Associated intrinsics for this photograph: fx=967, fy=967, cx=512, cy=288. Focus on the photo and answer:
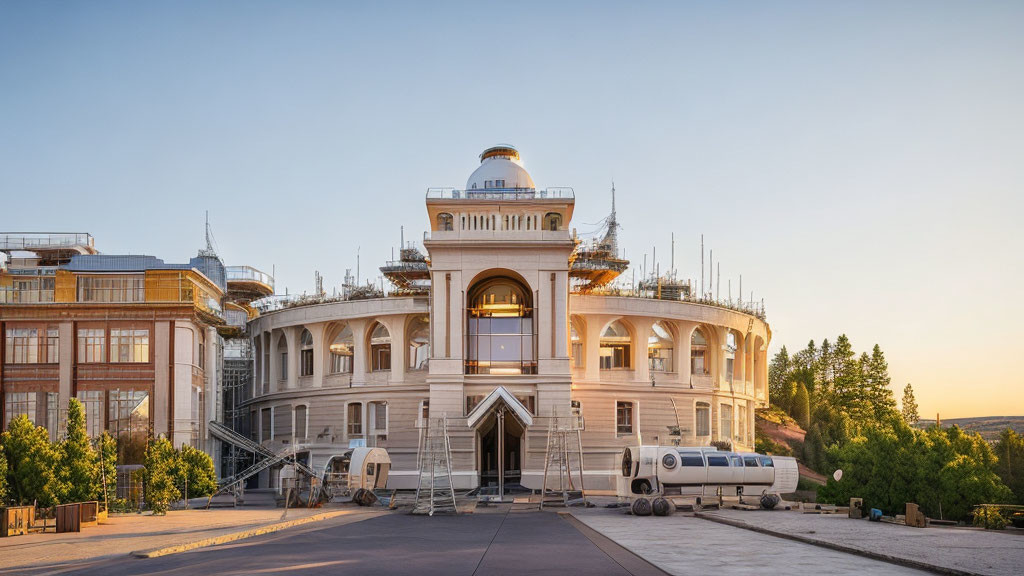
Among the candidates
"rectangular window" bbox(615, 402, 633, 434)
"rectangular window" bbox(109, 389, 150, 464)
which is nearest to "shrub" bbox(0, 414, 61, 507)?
"rectangular window" bbox(109, 389, 150, 464)

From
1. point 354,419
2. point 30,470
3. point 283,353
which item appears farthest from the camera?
point 283,353

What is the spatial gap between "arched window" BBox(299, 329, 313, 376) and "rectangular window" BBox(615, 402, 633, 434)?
2669 cm

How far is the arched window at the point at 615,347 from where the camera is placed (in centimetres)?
7788

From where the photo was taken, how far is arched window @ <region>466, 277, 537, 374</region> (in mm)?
67750

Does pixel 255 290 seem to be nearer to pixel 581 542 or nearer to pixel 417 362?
pixel 417 362

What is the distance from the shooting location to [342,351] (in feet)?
269

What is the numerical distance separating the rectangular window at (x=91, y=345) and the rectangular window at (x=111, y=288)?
2186 mm

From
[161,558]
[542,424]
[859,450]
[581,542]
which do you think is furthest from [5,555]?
[859,450]

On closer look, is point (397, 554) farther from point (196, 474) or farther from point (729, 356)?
point (729, 356)

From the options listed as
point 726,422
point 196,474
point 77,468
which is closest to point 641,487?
point 196,474

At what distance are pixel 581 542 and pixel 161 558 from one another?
508 inches

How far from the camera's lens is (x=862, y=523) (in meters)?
38.8

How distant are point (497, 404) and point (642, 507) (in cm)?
1901

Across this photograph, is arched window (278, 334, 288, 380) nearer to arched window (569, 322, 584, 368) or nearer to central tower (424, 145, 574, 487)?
central tower (424, 145, 574, 487)
